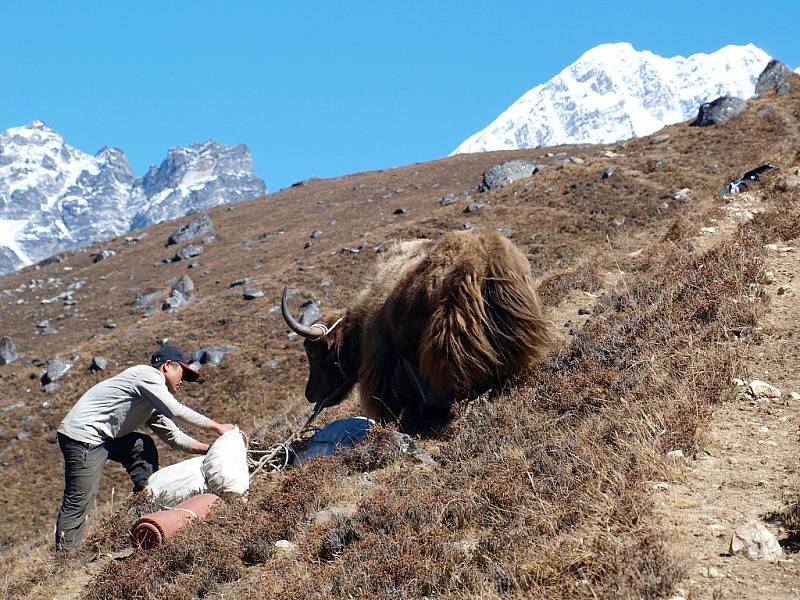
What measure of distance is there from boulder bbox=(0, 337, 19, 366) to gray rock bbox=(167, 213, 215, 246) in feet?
54.2

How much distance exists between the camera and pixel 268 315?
24109 mm

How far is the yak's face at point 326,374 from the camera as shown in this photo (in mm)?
8227

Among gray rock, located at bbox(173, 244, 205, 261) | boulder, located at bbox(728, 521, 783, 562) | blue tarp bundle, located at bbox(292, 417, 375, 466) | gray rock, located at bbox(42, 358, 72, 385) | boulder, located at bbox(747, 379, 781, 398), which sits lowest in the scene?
boulder, located at bbox(728, 521, 783, 562)

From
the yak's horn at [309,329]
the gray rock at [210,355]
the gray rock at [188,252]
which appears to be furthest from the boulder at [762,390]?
the gray rock at [188,252]

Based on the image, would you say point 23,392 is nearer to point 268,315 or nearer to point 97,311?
point 268,315

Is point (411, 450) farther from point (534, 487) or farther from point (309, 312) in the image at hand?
point (309, 312)

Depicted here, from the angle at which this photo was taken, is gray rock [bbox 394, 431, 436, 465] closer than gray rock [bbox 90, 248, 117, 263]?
Yes

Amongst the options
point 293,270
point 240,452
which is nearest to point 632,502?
point 240,452

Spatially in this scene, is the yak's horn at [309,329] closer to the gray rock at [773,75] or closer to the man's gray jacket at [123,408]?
the man's gray jacket at [123,408]

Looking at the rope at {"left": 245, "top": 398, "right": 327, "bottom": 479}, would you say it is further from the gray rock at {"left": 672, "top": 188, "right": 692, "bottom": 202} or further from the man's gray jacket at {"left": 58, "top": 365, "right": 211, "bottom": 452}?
the gray rock at {"left": 672, "top": 188, "right": 692, "bottom": 202}

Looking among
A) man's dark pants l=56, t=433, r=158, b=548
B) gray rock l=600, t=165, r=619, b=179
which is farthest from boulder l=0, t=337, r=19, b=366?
man's dark pants l=56, t=433, r=158, b=548

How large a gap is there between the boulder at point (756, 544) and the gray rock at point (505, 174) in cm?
2956

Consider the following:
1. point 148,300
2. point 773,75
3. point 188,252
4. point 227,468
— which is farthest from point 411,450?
point 773,75

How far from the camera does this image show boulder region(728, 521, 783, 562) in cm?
328
